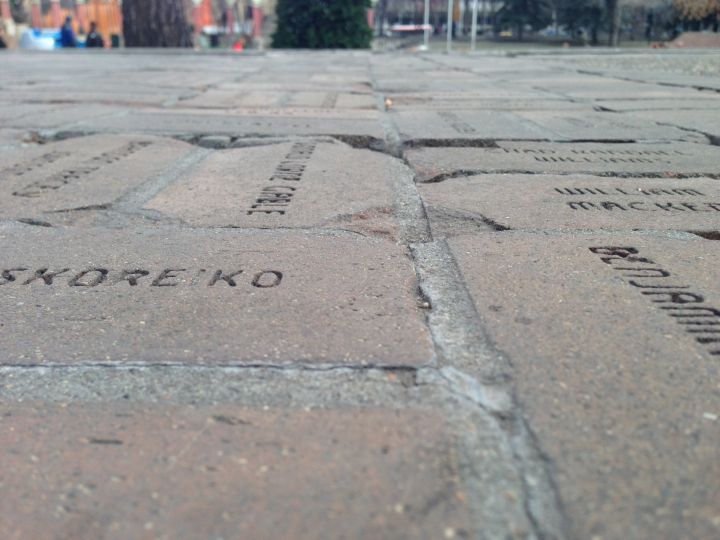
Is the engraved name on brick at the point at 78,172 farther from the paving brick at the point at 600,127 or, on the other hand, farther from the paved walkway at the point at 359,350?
the paving brick at the point at 600,127

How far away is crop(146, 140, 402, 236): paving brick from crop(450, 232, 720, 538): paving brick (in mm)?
299

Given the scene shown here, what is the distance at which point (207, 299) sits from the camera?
39.7 inches

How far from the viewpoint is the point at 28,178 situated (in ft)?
5.83

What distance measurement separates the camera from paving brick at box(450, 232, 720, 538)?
0.59m

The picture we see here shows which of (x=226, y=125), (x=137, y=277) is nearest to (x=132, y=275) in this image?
(x=137, y=277)

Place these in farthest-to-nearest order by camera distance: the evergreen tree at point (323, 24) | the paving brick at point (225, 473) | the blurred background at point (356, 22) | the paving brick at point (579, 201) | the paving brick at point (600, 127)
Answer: the evergreen tree at point (323, 24) < the blurred background at point (356, 22) < the paving brick at point (600, 127) < the paving brick at point (579, 201) < the paving brick at point (225, 473)

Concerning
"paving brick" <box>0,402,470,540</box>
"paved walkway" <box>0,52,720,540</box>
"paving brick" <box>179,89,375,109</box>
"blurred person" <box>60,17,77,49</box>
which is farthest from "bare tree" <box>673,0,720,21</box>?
"paving brick" <box>0,402,470,540</box>

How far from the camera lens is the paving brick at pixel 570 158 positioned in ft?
6.18

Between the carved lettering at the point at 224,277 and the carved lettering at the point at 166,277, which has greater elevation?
the carved lettering at the point at 224,277

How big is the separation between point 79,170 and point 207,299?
40.9 inches

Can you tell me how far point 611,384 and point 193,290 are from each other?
0.58m

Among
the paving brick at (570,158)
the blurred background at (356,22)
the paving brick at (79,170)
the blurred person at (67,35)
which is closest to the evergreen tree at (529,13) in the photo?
the blurred background at (356,22)

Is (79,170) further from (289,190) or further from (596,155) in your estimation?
(596,155)

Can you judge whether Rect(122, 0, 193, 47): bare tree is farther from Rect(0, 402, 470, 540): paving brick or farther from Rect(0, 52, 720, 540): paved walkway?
Rect(0, 402, 470, 540): paving brick
